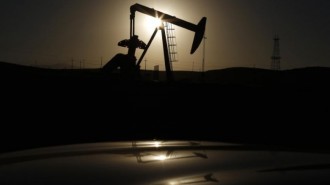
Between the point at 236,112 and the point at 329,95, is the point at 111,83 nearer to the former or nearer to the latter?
the point at 236,112

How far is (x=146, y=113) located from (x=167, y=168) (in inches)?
642

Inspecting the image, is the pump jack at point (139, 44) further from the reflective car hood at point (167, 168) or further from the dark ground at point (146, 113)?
the reflective car hood at point (167, 168)


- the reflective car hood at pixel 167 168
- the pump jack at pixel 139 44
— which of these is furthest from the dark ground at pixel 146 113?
the reflective car hood at pixel 167 168

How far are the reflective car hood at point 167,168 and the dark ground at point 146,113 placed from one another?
883 cm

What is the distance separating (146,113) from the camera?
18.0 m

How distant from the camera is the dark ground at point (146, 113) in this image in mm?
13445

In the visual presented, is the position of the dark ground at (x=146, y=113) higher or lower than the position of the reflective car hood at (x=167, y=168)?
lower

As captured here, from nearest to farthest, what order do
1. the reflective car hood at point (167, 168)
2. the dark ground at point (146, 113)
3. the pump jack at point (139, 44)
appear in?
the reflective car hood at point (167, 168) → the dark ground at point (146, 113) → the pump jack at point (139, 44)

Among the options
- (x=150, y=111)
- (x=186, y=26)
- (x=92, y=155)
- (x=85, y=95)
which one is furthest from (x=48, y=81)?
(x=92, y=155)

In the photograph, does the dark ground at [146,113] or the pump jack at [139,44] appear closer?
the dark ground at [146,113]

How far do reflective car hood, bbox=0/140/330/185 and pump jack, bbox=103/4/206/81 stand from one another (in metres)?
27.5

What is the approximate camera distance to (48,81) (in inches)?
748

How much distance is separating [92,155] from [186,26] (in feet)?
98.9

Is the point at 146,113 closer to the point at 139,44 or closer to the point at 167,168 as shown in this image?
the point at 139,44
